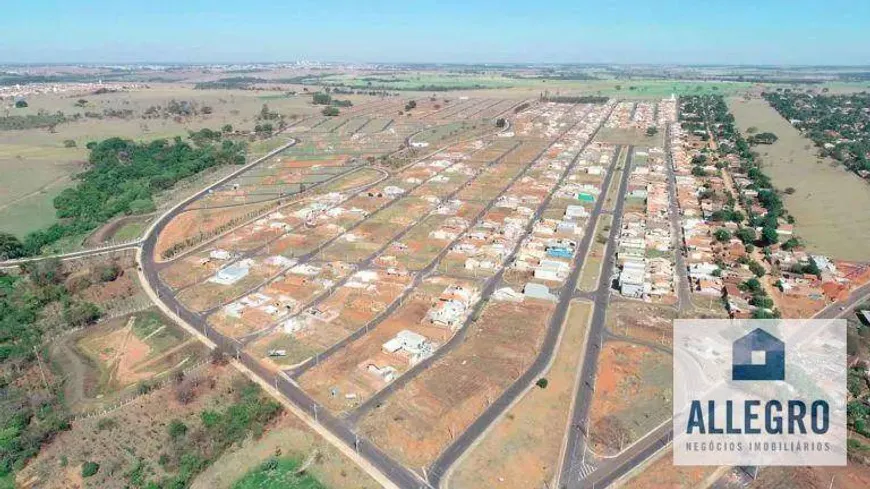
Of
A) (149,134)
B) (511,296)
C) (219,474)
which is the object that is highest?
(149,134)

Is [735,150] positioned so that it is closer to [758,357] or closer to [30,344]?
[758,357]

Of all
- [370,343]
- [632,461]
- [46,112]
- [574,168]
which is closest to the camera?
[632,461]

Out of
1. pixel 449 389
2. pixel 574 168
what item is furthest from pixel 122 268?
pixel 574 168

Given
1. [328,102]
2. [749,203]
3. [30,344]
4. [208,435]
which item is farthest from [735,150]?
[328,102]

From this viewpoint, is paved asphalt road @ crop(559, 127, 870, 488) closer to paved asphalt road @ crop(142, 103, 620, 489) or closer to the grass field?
paved asphalt road @ crop(142, 103, 620, 489)

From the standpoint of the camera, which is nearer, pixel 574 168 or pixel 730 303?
pixel 730 303

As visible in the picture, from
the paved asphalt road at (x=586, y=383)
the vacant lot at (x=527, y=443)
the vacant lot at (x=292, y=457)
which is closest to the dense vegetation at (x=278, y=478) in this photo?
the vacant lot at (x=292, y=457)

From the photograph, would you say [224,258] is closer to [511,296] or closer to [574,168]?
[511,296]
